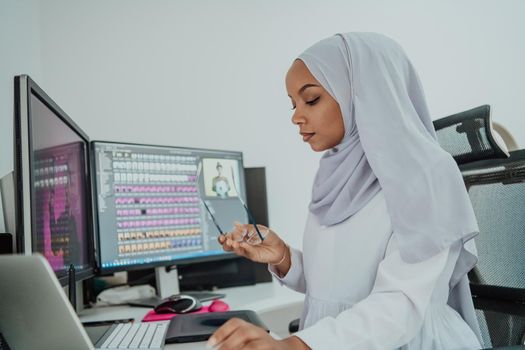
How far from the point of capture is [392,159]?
78 centimetres

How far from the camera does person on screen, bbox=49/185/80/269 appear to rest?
83 centimetres

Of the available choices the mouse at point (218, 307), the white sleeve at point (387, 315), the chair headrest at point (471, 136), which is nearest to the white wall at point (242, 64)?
the mouse at point (218, 307)

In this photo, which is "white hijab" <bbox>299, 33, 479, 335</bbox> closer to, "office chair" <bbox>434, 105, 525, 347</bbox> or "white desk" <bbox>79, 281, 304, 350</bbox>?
"office chair" <bbox>434, 105, 525, 347</bbox>

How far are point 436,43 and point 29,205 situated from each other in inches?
81.0

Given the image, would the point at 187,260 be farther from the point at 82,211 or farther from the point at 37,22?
the point at 37,22

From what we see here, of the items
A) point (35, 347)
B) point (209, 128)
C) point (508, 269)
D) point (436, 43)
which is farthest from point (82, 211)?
point (436, 43)

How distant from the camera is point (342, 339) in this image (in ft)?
2.23

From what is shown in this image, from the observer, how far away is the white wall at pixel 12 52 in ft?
4.11

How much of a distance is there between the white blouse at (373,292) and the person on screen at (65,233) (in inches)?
18.5

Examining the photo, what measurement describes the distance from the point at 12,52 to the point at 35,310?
3.59ft

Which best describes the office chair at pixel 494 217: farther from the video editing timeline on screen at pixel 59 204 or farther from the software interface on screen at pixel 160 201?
the video editing timeline on screen at pixel 59 204

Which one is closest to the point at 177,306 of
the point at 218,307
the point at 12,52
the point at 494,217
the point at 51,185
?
the point at 218,307

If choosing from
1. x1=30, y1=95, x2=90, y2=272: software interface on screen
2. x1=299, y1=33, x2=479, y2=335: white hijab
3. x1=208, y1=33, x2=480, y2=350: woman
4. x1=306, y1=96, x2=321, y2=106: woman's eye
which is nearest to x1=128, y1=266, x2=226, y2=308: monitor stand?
x1=30, y1=95, x2=90, y2=272: software interface on screen

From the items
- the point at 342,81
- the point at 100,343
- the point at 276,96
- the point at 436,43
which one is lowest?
the point at 100,343
